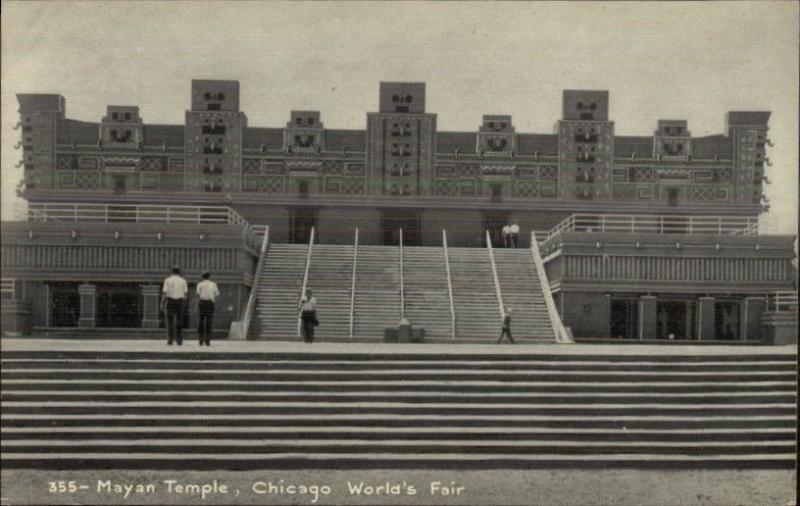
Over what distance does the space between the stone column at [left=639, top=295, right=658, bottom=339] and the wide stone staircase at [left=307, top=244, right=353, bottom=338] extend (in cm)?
836

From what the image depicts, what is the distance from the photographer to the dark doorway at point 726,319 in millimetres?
24406

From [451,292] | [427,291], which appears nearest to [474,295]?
[451,292]

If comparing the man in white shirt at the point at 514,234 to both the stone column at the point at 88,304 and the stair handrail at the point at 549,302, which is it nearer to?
the stair handrail at the point at 549,302

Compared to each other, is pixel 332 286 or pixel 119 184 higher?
pixel 119 184

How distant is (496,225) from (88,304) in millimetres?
17530

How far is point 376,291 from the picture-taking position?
23.3m

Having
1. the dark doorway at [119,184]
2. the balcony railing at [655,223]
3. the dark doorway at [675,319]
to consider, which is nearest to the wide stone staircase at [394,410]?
the dark doorway at [675,319]

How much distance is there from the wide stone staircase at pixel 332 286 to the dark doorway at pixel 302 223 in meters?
8.31

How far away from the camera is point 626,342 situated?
78.7 feet

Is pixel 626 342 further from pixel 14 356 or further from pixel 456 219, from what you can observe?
pixel 14 356

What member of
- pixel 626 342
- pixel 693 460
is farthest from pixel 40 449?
pixel 626 342

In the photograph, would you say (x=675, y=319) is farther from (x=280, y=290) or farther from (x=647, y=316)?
(x=280, y=290)

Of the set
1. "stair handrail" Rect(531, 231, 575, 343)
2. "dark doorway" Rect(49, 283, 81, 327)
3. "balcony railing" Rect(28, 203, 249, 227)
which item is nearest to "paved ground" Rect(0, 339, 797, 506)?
"stair handrail" Rect(531, 231, 575, 343)

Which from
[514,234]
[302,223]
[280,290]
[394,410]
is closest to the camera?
[394,410]
